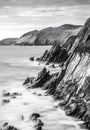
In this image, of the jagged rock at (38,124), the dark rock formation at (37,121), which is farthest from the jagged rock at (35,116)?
the jagged rock at (38,124)

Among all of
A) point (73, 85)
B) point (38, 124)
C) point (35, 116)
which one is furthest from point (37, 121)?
point (73, 85)

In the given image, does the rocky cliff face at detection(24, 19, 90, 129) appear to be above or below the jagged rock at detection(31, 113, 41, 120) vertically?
above

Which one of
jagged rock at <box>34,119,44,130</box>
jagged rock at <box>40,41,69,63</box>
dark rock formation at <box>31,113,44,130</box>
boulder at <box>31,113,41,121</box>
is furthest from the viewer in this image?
jagged rock at <box>40,41,69,63</box>

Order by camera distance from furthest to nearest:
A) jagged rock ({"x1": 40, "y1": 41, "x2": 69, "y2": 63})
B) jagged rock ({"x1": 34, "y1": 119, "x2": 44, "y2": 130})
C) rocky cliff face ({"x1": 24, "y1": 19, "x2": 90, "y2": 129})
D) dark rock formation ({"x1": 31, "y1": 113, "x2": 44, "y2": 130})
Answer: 1. jagged rock ({"x1": 40, "y1": 41, "x2": 69, "y2": 63})
2. rocky cliff face ({"x1": 24, "y1": 19, "x2": 90, "y2": 129})
3. dark rock formation ({"x1": 31, "y1": 113, "x2": 44, "y2": 130})
4. jagged rock ({"x1": 34, "y1": 119, "x2": 44, "y2": 130})

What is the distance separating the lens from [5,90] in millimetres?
43094

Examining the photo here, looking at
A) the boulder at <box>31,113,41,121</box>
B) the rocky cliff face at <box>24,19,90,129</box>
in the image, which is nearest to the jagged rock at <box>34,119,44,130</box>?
the boulder at <box>31,113,41,121</box>

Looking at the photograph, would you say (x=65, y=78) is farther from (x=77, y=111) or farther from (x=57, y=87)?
(x=77, y=111)

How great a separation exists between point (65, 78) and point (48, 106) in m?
6.47

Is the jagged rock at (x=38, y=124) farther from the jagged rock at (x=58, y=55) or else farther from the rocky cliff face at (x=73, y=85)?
the jagged rock at (x=58, y=55)

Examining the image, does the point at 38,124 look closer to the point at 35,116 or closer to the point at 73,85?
the point at 35,116

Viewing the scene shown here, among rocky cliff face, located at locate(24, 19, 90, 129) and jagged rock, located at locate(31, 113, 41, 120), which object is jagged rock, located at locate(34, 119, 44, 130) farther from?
rocky cliff face, located at locate(24, 19, 90, 129)

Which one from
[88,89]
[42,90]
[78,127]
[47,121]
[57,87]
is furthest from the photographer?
[42,90]

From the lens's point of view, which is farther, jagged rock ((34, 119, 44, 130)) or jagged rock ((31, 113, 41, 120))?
jagged rock ((31, 113, 41, 120))

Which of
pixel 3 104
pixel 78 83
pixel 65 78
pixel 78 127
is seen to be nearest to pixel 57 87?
pixel 65 78
